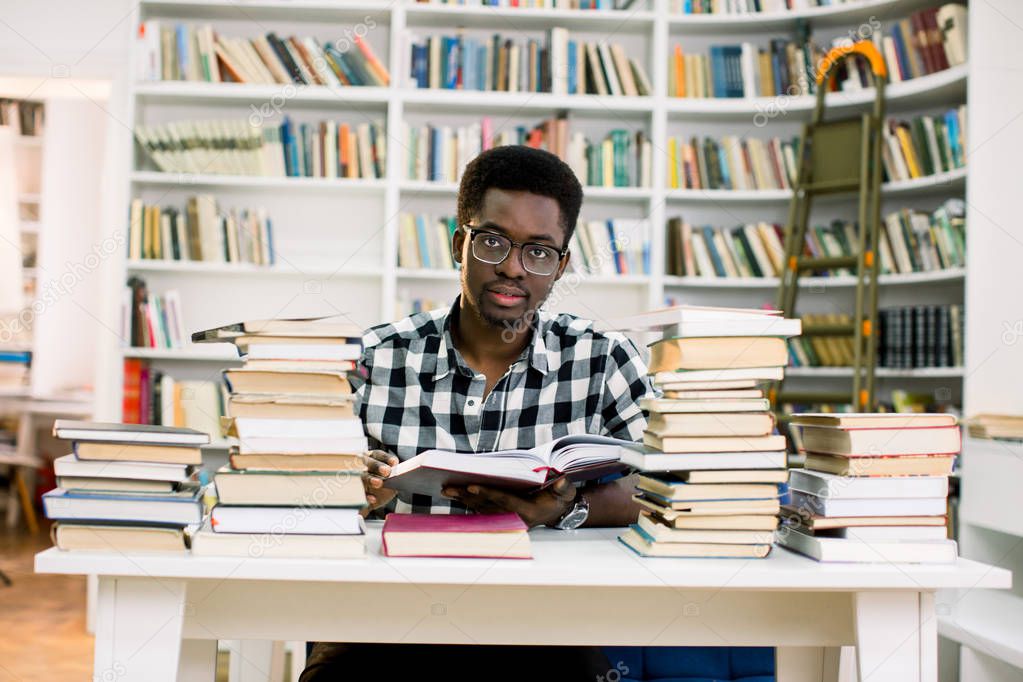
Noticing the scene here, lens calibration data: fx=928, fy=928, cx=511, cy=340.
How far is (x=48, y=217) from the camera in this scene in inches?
248

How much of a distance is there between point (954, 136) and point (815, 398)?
3.39 ft

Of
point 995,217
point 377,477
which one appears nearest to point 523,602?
point 377,477

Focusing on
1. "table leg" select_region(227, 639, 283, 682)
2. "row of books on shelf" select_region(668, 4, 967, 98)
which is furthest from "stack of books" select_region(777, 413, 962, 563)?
"row of books on shelf" select_region(668, 4, 967, 98)

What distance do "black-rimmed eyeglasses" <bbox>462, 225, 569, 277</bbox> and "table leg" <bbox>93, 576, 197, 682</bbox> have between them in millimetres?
761

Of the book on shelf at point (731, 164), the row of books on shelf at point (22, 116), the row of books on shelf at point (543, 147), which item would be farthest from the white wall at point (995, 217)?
the row of books on shelf at point (22, 116)

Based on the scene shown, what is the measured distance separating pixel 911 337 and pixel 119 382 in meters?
2.92

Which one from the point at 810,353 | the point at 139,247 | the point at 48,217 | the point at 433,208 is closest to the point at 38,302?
the point at 48,217

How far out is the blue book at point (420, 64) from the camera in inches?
140

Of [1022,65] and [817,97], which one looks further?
[817,97]

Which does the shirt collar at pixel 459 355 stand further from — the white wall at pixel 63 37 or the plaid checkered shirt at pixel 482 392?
the white wall at pixel 63 37

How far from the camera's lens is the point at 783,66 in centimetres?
360

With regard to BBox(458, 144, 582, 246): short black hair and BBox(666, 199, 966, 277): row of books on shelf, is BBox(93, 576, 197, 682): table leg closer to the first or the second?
BBox(458, 144, 582, 246): short black hair

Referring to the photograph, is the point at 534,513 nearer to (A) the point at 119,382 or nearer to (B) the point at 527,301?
(B) the point at 527,301

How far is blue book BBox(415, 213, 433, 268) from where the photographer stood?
3543 mm
